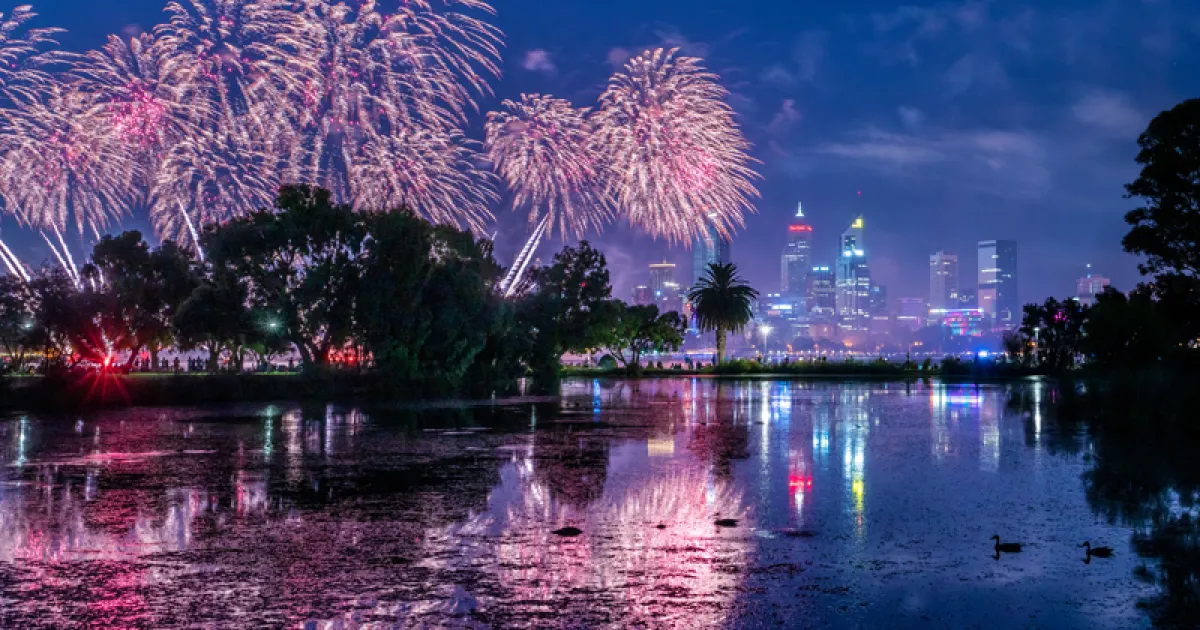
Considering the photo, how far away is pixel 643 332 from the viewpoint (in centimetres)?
9519

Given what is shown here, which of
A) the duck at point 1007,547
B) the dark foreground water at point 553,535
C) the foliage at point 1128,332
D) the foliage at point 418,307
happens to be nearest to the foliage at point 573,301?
the foliage at point 418,307

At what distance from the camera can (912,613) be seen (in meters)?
7.61

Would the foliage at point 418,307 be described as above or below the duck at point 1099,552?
above

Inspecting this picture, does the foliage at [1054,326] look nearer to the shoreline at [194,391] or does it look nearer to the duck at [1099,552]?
the shoreline at [194,391]

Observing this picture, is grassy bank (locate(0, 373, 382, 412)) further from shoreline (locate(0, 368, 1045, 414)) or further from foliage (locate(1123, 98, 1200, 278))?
foliage (locate(1123, 98, 1200, 278))

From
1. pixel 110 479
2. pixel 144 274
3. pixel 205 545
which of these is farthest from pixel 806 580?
pixel 144 274

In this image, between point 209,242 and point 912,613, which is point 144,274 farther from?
point 912,613

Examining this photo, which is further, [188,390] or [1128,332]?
[1128,332]

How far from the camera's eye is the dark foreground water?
25.3 ft

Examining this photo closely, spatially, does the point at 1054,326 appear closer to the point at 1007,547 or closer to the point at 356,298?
the point at 356,298

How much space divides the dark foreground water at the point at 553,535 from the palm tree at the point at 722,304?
233 ft

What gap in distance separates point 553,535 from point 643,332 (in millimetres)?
84643

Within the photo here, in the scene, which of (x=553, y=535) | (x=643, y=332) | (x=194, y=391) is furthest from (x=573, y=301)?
(x=553, y=535)

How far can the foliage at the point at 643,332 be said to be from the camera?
88375 mm
